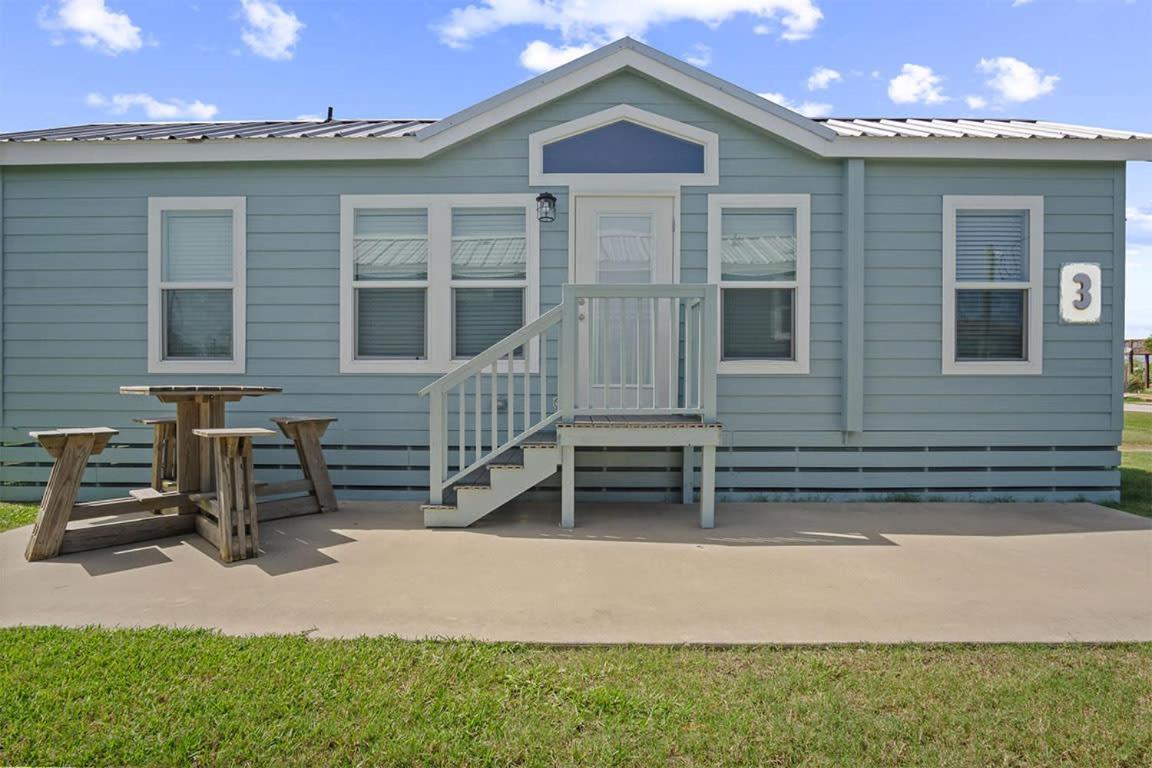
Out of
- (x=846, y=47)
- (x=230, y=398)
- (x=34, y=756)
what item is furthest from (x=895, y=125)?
(x=34, y=756)

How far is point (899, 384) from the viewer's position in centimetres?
501

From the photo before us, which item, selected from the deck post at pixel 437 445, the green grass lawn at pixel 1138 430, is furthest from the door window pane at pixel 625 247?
the green grass lawn at pixel 1138 430

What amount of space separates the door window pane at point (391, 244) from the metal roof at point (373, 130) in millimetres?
644

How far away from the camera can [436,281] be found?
5.04 meters

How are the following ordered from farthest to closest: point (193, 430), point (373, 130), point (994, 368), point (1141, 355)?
point (1141, 355) → point (373, 130) → point (994, 368) → point (193, 430)

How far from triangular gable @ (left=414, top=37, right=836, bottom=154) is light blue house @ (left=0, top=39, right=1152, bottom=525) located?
2cm

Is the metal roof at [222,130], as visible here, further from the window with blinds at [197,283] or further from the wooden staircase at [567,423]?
the wooden staircase at [567,423]

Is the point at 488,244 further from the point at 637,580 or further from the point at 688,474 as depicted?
the point at 637,580

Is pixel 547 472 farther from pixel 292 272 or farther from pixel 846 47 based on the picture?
pixel 846 47

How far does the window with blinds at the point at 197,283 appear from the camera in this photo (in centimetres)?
512

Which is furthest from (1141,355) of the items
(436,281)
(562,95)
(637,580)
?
(637,580)

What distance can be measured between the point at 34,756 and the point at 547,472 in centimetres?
293

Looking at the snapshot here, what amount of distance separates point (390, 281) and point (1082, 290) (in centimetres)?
584

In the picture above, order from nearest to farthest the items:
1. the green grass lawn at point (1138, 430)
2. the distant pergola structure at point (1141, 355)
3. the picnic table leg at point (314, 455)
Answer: the picnic table leg at point (314, 455)
the green grass lawn at point (1138, 430)
the distant pergola structure at point (1141, 355)
